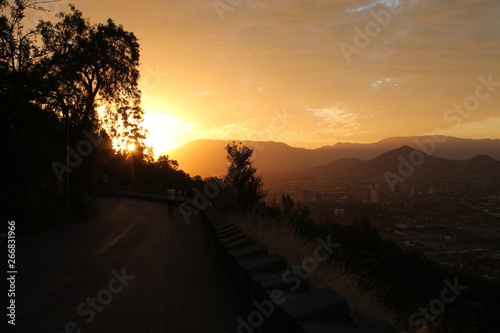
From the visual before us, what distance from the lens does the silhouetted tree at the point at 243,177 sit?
108 ft

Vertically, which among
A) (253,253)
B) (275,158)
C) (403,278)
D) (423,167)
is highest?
(275,158)

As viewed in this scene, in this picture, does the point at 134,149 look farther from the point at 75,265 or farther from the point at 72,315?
the point at 72,315

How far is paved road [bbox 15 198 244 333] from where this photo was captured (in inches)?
249

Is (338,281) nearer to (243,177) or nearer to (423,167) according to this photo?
(243,177)

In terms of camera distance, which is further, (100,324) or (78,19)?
(78,19)

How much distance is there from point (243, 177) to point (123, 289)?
84.2ft

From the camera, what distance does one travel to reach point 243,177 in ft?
112

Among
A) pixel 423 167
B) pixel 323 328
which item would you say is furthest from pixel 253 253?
pixel 423 167

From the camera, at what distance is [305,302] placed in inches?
188

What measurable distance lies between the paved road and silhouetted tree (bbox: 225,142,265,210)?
54.7ft

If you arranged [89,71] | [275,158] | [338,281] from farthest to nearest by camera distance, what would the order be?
[275,158] < [89,71] < [338,281]

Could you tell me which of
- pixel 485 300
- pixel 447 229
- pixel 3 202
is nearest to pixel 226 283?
pixel 485 300

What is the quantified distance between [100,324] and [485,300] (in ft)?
42.9

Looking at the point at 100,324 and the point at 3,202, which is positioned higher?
the point at 3,202
